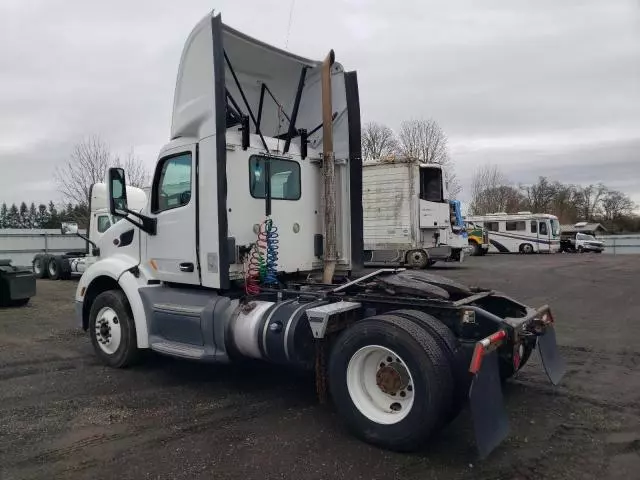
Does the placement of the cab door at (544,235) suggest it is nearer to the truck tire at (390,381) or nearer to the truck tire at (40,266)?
the truck tire at (40,266)

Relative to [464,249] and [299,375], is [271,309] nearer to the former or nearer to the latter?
[299,375]

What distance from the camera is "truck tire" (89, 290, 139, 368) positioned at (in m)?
6.70

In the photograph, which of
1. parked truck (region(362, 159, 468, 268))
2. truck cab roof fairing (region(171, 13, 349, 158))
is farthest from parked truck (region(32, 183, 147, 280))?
truck cab roof fairing (region(171, 13, 349, 158))

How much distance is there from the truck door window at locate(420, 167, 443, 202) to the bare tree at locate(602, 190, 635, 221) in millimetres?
72365

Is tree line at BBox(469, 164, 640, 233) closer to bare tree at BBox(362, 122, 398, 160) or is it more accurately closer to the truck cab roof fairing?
bare tree at BBox(362, 122, 398, 160)

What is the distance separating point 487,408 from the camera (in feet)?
13.2

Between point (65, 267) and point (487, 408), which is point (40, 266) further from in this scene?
point (487, 408)

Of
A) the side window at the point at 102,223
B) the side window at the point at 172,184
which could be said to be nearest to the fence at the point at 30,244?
the side window at the point at 102,223

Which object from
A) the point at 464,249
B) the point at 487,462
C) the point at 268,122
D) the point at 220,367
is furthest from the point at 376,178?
the point at 487,462

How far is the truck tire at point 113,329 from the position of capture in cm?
670

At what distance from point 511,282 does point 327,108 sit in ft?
42.0

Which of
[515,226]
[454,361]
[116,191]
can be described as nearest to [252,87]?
[116,191]

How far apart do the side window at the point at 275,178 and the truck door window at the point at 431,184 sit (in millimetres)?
14117

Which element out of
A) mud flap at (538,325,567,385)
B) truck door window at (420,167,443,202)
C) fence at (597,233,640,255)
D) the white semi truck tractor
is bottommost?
fence at (597,233,640,255)
